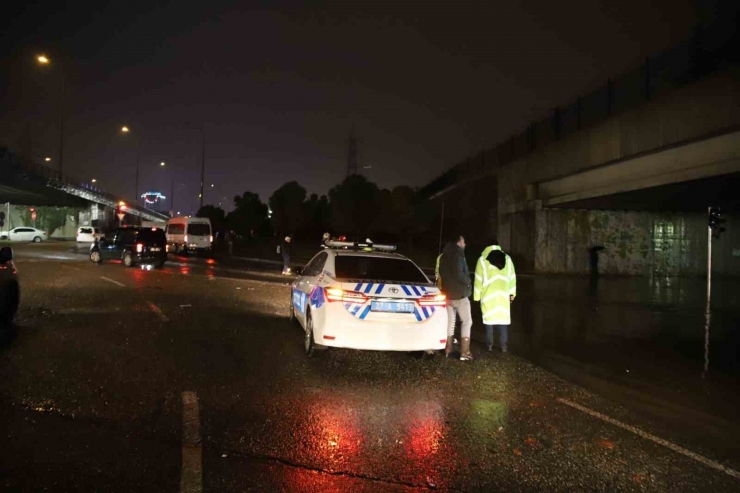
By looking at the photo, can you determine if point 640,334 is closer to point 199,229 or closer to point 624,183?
point 624,183

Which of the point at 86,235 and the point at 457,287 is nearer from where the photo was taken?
the point at 457,287

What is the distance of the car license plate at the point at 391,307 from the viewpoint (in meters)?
7.48

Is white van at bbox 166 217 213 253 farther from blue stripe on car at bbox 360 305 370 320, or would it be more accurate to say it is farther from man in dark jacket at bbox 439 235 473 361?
blue stripe on car at bbox 360 305 370 320

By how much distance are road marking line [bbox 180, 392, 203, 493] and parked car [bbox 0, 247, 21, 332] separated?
492 cm

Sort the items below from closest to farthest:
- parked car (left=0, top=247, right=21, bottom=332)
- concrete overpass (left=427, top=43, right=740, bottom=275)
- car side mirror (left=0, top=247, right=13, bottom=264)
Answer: car side mirror (left=0, top=247, right=13, bottom=264) → parked car (left=0, top=247, right=21, bottom=332) → concrete overpass (left=427, top=43, right=740, bottom=275)

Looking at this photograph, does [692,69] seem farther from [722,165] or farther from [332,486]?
[332,486]

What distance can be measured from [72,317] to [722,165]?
55.0 feet

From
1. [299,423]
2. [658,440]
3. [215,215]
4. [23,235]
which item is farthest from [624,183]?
[215,215]

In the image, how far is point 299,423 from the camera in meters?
5.54

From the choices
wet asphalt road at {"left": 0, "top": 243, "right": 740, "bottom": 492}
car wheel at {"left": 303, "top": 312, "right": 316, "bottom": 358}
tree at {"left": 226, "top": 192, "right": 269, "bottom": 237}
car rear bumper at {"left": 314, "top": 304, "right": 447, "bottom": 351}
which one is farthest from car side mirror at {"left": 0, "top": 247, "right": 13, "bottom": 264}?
tree at {"left": 226, "top": 192, "right": 269, "bottom": 237}

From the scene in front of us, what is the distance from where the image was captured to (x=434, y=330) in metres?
7.71

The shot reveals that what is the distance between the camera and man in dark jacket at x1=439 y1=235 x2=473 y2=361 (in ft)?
27.8

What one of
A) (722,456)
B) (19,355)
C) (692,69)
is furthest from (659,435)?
(692,69)

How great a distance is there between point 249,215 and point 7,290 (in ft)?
224
